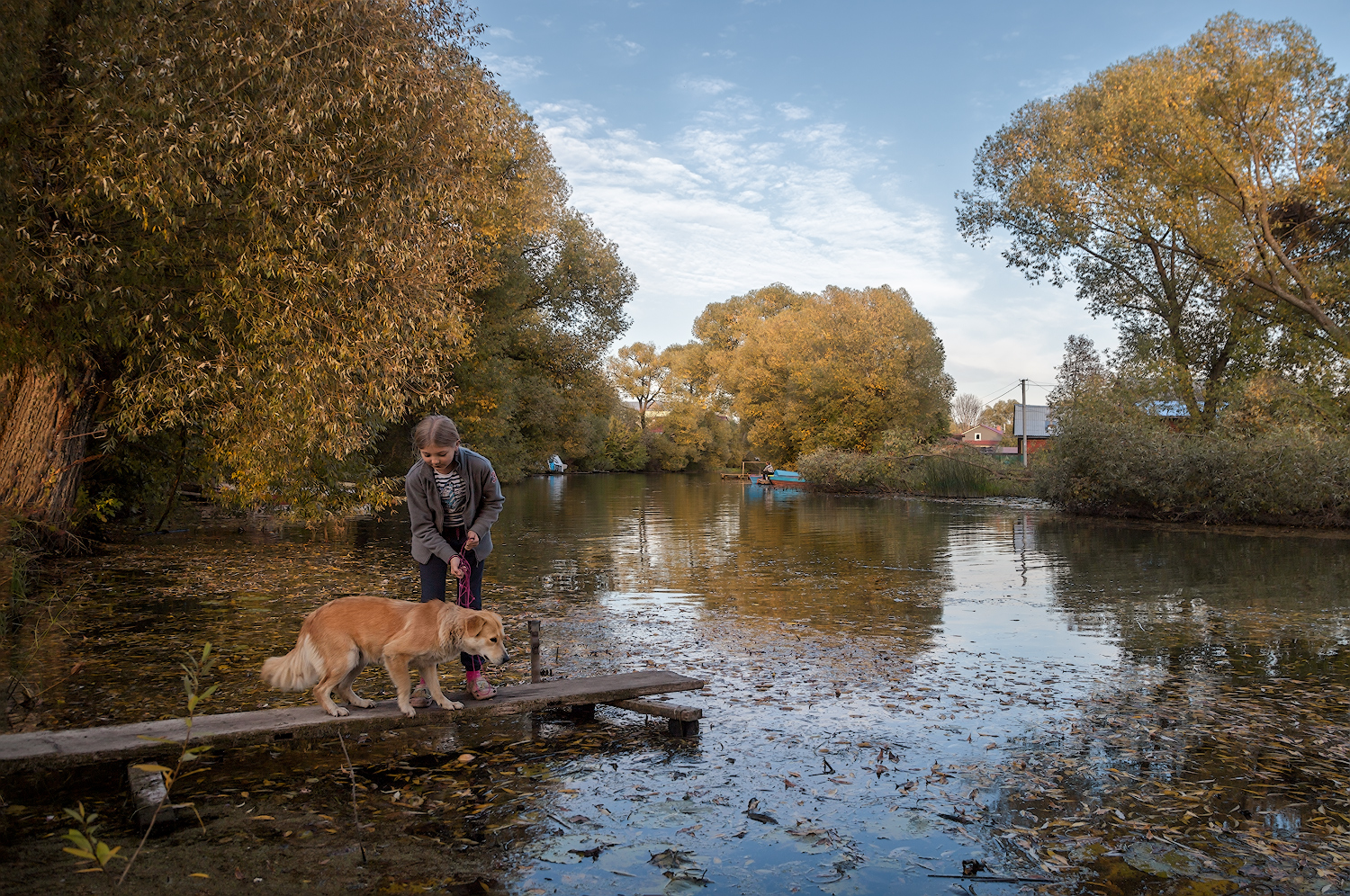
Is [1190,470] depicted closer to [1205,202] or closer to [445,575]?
[1205,202]

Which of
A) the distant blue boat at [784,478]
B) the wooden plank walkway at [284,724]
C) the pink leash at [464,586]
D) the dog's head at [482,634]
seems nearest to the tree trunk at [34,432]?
the pink leash at [464,586]

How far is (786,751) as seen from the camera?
6270mm

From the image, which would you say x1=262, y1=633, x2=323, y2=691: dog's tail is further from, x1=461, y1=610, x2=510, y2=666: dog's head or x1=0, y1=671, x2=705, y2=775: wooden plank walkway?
x1=461, y1=610, x2=510, y2=666: dog's head

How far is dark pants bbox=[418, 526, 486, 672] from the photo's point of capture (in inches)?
260

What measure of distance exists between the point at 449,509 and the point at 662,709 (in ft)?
7.03

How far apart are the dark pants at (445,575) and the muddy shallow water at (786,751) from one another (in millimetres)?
585

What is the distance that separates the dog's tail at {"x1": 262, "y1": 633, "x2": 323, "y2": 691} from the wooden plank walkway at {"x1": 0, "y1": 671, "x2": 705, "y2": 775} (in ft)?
0.60

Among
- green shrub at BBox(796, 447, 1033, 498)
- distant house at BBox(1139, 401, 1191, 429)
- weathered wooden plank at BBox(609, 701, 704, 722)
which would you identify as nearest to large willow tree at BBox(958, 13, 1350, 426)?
distant house at BBox(1139, 401, 1191, 429)

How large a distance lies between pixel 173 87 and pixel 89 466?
9991 mm

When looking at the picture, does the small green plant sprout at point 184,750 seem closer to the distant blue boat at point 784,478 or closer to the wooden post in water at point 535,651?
the wooden post in water at point 535,651

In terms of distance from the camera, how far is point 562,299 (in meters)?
39.4

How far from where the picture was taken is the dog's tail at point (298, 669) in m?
5.90

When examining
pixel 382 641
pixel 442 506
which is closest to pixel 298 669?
pixel 382 641

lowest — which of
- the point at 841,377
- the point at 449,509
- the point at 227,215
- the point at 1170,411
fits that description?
the point at 449,509
